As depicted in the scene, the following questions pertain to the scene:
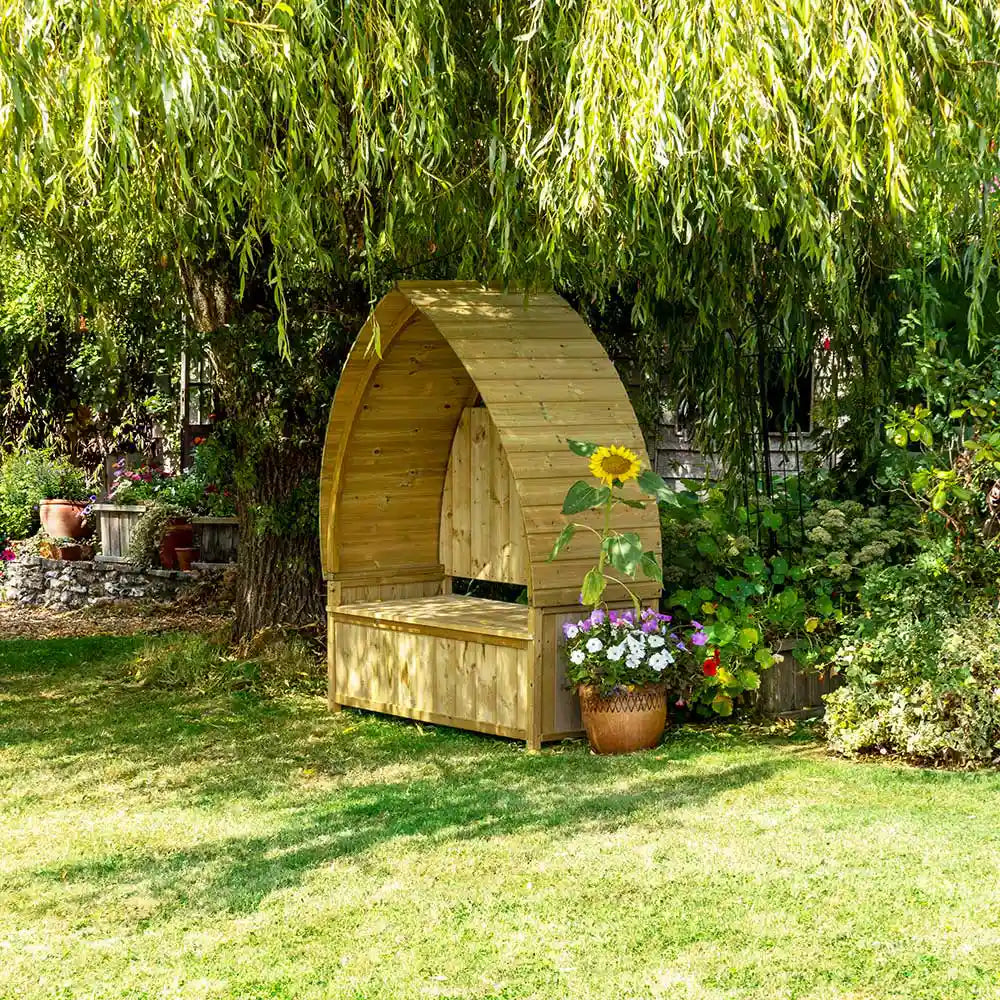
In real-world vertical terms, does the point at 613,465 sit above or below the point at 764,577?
above

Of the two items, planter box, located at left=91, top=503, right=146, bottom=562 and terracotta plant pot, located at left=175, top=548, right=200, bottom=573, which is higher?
planter box, located at left=91, top=503, right=146, bottom=562

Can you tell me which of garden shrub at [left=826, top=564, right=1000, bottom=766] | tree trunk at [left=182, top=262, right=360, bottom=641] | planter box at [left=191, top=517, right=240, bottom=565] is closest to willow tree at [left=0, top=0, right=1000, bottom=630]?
garden shrub at [left=826, top=564, right=1000, bottom=766]

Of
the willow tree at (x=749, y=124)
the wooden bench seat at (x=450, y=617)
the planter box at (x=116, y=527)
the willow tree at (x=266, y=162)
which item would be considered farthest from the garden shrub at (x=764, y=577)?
the planter box at (x=116, y=527)

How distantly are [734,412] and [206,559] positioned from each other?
6.48 metres

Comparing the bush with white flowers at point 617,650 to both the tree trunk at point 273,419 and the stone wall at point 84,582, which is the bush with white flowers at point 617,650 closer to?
the tree trunk at point 273,419

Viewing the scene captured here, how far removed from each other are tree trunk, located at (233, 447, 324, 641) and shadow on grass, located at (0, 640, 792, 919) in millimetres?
930

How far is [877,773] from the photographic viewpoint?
6.36 metres

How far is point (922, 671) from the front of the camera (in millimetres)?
6535

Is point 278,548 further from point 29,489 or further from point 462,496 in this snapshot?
point 29,489

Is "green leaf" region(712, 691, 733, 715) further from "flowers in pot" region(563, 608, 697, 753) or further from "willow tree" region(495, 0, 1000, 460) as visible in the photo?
"willow tree" region(495, 0, 1000, 460)

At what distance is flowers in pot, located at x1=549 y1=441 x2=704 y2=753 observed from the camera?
6797 mm

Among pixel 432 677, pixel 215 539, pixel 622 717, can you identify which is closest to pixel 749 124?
pixel 622 717

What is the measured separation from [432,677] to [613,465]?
157cm

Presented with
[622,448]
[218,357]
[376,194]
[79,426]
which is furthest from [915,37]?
[79,426]
